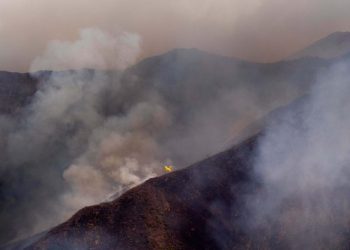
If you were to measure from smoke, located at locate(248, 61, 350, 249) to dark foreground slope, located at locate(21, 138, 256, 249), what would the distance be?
2131 mm

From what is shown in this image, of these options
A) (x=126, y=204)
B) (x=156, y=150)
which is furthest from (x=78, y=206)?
(x=126, y=204)

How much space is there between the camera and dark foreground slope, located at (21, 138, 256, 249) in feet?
128

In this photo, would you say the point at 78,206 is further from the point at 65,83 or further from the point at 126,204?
the point at 65,83

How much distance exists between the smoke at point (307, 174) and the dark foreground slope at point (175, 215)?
6.99ft

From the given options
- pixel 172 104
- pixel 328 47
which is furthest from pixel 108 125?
pixel 328 47

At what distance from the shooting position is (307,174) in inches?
1768

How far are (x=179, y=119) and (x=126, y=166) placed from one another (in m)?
21.9

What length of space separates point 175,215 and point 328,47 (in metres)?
78.4

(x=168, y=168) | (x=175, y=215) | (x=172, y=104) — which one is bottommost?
(x=175, y=215)

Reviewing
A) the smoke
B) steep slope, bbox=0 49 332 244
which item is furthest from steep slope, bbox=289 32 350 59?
the smoke

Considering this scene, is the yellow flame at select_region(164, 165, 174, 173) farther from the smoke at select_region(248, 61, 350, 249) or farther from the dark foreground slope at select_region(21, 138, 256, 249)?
the dark foreground slope at select_region(21, 138, 256, 249)

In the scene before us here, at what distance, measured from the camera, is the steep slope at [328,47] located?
4099 inches

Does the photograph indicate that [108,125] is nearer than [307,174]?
No

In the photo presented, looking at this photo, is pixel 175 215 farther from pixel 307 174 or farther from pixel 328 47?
pixel 328 47
